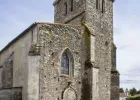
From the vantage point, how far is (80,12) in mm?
23078

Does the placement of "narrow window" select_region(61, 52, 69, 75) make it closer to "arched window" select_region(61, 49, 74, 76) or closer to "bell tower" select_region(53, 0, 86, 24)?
"arched window" select_region(61, 49, 74, 76)

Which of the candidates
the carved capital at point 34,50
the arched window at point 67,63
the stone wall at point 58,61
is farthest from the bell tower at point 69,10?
the carved capital at point 34,50

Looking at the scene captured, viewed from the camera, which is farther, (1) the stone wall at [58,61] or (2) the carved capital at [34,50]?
(1) the stone wall at [58,61]

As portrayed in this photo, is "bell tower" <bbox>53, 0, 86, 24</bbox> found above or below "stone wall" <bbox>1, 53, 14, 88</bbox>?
above

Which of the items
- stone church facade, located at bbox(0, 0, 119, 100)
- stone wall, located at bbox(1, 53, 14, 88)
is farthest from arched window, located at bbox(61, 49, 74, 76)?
stone wall, located at bbox(1, 53, 14, 88)

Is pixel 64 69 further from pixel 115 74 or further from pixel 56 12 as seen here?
pixel 56 12

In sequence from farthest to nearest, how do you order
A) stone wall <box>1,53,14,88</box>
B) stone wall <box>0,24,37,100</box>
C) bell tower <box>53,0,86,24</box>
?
stone wall <box>1,53,14,88</box> < bell tower <box>53,0,86,24</box> < stone wall <box>0,24,37,100</box>

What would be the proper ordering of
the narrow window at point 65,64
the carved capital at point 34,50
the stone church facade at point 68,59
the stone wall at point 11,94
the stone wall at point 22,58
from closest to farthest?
the carved capital at point 34,50 < the stone church facade at point 68,59 < the stone wall at point 22,58 < the narrow window at point 65,64 < the stone wall at point 11,94

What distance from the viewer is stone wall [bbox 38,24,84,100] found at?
61.9 ft

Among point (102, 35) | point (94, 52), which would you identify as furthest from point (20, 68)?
point (102, 35)

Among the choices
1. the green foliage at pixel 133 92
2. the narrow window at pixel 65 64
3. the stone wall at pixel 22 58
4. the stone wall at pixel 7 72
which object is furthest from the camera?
the green foliage at pixel 133 92

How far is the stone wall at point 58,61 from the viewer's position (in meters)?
18.9

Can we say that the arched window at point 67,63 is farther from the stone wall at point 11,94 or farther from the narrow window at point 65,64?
the stone wall at point 11,94

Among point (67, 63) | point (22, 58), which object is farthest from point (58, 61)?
point (22, 58)
